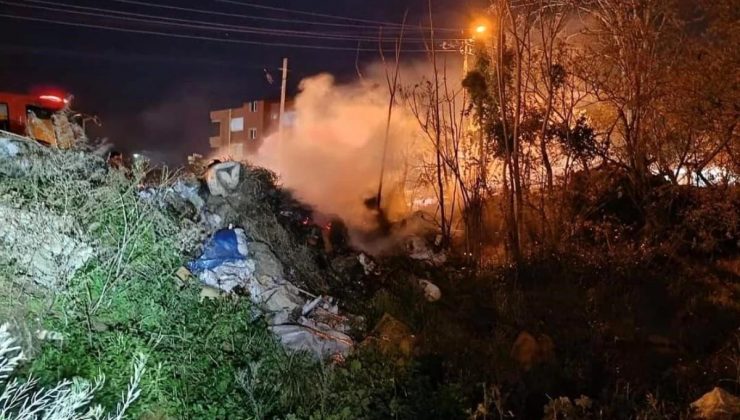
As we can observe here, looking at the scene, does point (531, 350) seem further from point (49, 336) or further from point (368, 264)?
point (49, 336)

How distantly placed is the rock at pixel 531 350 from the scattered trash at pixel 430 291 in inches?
70.1

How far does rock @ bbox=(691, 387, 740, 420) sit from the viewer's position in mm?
4645

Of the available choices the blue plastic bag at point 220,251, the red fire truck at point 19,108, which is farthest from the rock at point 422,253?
the red fire truck at point 19,108

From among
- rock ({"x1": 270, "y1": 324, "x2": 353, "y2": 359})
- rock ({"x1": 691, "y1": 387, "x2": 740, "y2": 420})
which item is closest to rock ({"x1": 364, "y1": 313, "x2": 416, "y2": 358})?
rock ({"x1": 270, "y1": 324, "x2": 353, "y2": 359})

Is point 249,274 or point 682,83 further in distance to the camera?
point 682,83

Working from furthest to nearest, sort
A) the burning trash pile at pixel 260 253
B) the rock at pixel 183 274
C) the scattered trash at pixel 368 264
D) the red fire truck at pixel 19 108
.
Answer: the red fire truck at pixel 19 108 → the scattered trash at pixel 368 264 → the burning trash pile at pixel 260 253 → the rock at pixel 183 274

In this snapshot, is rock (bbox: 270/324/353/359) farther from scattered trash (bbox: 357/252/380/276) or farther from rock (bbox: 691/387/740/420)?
rock (bbox: 691/387/740/420)

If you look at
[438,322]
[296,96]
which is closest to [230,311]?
[438,322]

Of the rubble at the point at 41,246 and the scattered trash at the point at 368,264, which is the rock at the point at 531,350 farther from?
the rubble at the point at 41,246

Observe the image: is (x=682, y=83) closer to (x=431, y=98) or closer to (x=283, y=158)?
(x=431, y=98)

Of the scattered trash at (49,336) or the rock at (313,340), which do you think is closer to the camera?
the scattered trash at (49,336)

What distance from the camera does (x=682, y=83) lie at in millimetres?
9906

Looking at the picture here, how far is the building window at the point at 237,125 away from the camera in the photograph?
3834 centimetres

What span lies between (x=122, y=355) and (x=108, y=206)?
4.74ft
